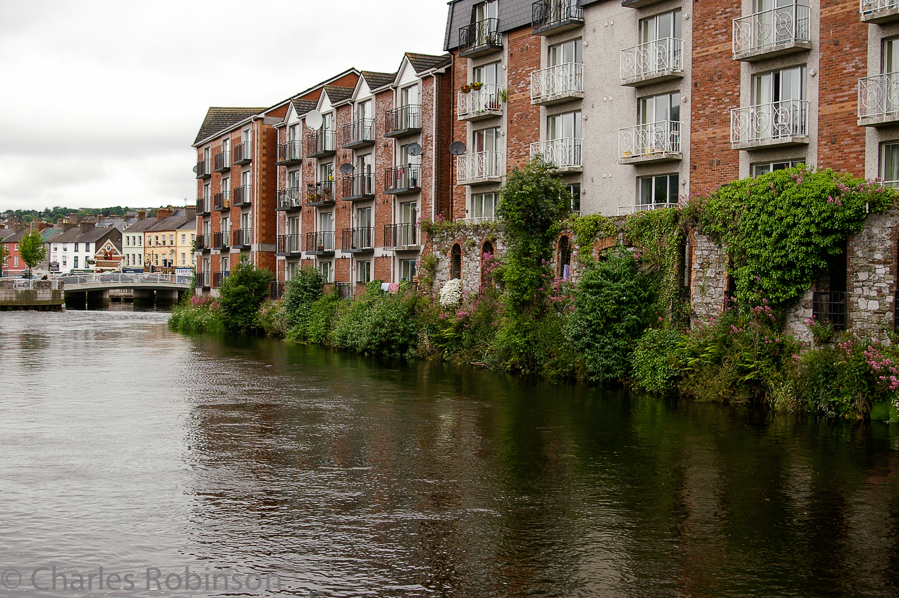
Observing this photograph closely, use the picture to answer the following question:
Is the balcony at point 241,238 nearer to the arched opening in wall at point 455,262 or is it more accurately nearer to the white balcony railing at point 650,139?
the arched opening in wall at point 455,262

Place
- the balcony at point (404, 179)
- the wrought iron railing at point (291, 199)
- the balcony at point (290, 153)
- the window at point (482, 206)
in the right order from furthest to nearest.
A: the balcony at point (290, 153) < the wrought iron railing at point (291, 199) < the balcony at point (404, 179) < the window at point (482, 206)

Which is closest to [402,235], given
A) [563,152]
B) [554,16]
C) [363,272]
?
[363,272]

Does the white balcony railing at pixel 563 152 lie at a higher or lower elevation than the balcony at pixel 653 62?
lower

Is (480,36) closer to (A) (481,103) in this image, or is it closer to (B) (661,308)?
(A) (481,103)

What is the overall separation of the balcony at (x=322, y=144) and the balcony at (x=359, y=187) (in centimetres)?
266

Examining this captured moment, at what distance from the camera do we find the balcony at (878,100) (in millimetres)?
21969

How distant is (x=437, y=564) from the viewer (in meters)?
9.76

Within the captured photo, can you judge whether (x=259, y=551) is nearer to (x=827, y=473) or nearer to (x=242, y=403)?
(x=827, y=473)

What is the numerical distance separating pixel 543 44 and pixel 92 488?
25.6 meters

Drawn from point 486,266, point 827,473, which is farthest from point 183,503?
point 486,266

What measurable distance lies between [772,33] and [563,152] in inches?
355

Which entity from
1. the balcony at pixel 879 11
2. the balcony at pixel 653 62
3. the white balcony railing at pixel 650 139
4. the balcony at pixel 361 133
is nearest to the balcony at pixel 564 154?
the white balcony railing at pixel 650 139

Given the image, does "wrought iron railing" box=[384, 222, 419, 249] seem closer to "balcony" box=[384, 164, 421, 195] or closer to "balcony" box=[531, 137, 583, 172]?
"balcony" box=[384, 164, 421, 195]

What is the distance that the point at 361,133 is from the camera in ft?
145
